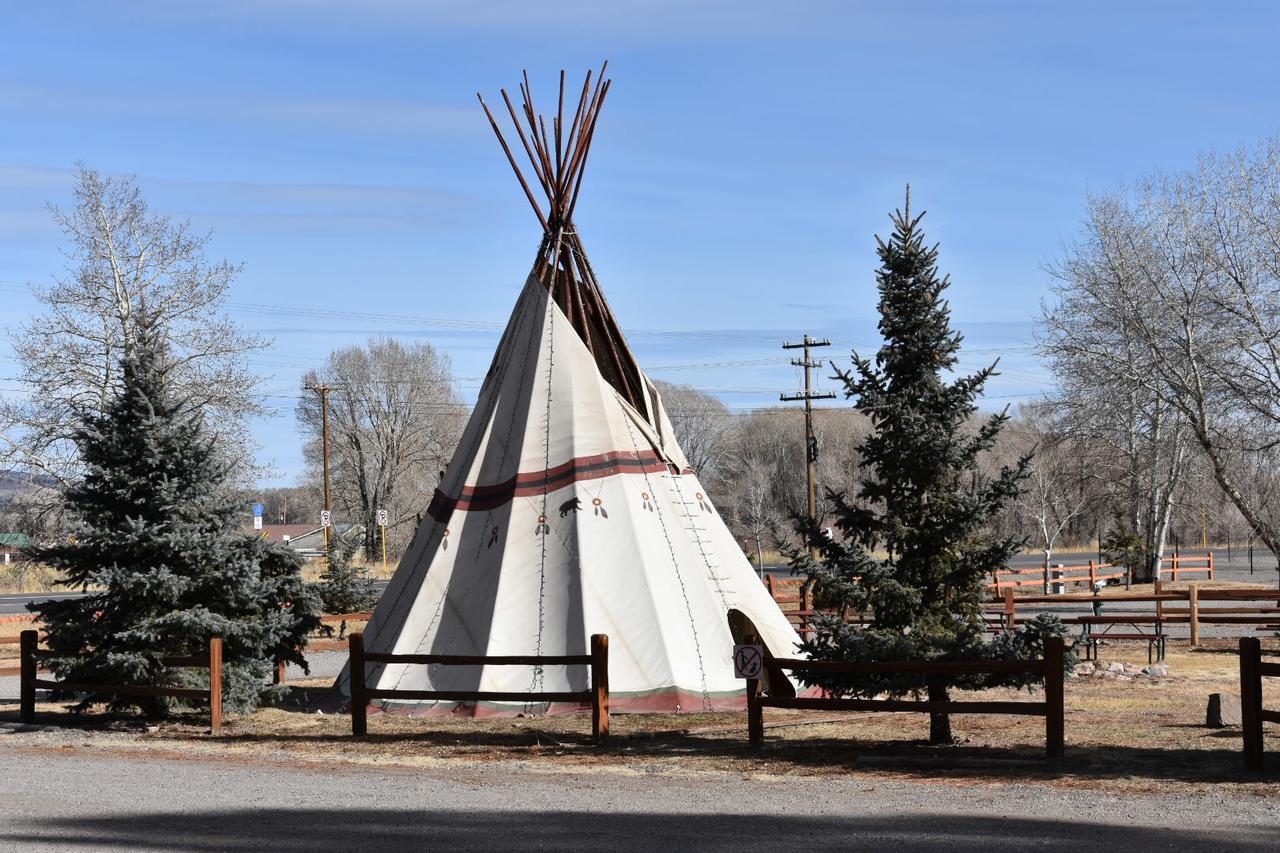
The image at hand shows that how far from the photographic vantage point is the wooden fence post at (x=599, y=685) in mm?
12570

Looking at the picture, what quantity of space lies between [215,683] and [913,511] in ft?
23.5

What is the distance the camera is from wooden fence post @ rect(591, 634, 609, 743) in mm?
12570

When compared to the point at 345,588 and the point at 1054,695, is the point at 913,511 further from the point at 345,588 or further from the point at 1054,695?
the point at 345,588

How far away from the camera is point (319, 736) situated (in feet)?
44.7

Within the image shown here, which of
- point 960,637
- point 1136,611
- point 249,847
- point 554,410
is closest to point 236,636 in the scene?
point 554,410

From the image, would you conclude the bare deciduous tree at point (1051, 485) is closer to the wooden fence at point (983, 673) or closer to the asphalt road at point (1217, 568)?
the asphalt road at point (1217, 568)

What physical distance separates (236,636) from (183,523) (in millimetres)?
1319

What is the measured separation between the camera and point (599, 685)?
1263 centimetres

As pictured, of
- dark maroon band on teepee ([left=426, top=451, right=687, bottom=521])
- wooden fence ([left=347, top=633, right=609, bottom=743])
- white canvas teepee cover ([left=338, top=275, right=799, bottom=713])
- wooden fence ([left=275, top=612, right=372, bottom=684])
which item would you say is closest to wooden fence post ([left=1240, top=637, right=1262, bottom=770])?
wooden fence ([left=347, top=633, right=609, bottom=743])

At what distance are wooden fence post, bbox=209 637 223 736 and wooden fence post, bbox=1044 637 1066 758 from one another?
7948 mm

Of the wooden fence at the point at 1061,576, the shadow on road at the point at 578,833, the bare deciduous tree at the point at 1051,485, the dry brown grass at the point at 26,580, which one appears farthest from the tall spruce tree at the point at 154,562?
the dry brown grass at the point at 26,580

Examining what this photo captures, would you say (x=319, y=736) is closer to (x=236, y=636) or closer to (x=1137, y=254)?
(x=236, y=636)

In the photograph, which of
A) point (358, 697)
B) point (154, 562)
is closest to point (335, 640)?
point (154, 562)

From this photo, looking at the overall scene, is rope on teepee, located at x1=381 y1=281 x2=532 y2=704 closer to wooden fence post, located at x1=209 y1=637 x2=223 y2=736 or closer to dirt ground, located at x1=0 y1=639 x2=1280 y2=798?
dirt ground, located at x1=0 y1=639 x2=1280 y2=798
